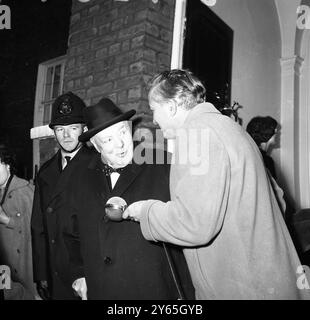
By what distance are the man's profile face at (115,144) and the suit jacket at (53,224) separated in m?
0.30

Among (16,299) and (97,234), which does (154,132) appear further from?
(16,299)

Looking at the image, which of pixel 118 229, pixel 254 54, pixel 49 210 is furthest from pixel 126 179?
pixel 254 54

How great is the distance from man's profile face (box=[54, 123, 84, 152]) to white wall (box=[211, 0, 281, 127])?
7.09ft

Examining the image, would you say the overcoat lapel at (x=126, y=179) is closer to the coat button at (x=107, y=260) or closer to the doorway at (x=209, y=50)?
the coat button at (x=107, y=260)

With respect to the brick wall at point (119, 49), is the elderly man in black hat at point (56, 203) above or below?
below

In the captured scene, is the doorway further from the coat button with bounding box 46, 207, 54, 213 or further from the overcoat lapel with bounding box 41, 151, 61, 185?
the coat button with bounding box 46, 207, 54, 213

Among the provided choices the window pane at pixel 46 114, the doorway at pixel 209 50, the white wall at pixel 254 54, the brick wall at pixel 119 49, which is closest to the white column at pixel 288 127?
the white wall at pixel 254 54

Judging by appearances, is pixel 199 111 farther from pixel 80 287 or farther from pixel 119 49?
pixel 119 49

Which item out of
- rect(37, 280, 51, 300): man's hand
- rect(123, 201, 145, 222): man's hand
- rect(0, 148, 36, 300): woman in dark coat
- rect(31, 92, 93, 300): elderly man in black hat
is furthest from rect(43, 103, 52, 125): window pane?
rect(123, 201, 145, 222): man's hand

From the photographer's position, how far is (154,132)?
92.7 inches

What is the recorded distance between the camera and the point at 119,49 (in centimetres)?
247

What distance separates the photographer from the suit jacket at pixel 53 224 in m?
1.86

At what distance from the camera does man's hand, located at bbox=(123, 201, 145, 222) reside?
1358mm

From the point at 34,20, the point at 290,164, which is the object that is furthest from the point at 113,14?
the point at 290,164
